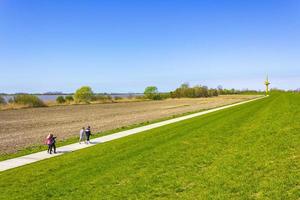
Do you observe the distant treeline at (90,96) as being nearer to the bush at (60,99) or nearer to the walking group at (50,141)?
the bush at (60,99)

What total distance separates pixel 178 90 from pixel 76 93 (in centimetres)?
6640

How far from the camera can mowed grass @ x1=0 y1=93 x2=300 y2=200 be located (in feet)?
23.0

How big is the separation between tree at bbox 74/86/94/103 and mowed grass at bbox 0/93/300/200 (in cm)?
7534

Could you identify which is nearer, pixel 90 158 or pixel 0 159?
pixel 90 158

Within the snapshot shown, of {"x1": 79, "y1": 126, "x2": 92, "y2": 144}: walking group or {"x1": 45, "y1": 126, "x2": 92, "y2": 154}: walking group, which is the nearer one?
{"x1": 45, "y1": 126, "x2": 92, "y2": 154}: walking group

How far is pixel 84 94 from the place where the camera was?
88.2 metres

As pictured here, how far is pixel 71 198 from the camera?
285 inches

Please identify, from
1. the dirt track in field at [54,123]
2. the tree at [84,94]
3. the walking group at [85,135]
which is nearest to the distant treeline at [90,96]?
the tree at [84,94]

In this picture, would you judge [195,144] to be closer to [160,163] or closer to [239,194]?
[160,163]

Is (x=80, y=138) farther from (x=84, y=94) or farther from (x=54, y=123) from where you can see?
(x=84, y=94)

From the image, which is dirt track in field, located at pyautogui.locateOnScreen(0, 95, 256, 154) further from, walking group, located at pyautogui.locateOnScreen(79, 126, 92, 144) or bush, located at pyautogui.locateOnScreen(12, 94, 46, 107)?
bush, located at pyautogui.locateOnScreen(12, 94, 46, 107)

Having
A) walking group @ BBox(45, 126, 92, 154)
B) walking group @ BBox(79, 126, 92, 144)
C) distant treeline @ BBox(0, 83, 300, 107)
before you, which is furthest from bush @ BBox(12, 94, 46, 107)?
walking group @ BBox(79, 126, 92, 144)

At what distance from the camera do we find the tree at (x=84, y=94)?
86812 mm

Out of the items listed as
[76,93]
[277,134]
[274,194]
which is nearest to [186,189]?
[274,194]
